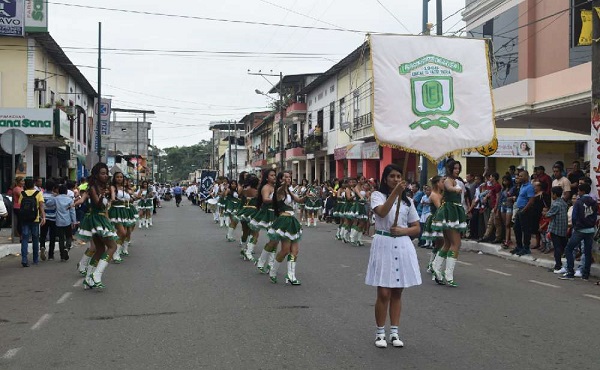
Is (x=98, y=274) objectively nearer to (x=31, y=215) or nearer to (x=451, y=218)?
(x=31, y=215)

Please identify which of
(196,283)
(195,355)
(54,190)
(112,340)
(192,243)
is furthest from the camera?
(192,243)

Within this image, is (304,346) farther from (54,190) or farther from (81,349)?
(54,190)

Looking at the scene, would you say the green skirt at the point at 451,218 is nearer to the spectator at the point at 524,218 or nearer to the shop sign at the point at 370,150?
the spectator at the point at 524,218

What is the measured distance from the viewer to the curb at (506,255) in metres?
11.6

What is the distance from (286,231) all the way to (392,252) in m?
4.09

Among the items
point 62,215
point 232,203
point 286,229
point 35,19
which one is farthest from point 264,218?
point 35,19

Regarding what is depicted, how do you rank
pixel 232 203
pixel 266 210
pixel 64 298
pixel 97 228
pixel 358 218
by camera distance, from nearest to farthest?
pixel 64 298 < pixel 97 228 < pixel 266 210 < pixel 358 218 < pixel 232 203

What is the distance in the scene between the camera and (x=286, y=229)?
399 inches

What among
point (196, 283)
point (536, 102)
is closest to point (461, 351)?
point (196, 283)

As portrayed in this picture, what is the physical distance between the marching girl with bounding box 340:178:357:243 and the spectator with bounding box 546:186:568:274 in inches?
252

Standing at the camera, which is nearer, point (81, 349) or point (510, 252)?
point (81, 349)

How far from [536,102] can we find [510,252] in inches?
209

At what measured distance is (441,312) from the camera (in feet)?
26.3

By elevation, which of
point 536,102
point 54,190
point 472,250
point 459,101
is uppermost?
point 536,102
